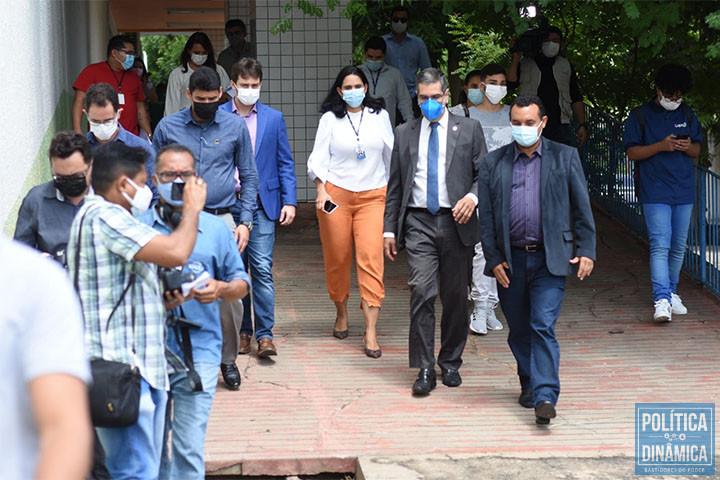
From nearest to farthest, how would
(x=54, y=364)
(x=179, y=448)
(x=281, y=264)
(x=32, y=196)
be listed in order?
(x=54, y=364) → (x=179, y=448) → (x=32, y=196) → (x=281, y=264)

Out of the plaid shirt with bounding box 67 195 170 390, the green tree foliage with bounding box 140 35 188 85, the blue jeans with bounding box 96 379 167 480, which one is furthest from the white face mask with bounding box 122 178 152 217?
the green tree foliage with bounding box 140 35 188 85

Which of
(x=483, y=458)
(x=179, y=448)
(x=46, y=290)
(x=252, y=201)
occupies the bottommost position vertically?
(x=483, y=458)

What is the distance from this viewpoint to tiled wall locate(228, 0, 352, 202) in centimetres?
1300

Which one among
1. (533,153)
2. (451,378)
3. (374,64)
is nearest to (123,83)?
(374,64)

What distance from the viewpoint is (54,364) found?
2.34 meters

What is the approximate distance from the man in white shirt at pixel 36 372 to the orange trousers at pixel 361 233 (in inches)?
222

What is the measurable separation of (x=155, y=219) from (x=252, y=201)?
245cm

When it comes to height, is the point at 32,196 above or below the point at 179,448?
above

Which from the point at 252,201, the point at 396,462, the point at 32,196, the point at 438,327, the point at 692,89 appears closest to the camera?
the point at 32,196

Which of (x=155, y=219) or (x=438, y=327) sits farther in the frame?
(x=438, y=327)

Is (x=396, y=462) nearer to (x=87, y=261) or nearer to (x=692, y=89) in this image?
(x=87, y=261)

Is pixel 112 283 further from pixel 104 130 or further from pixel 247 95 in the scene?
pixel 247 95

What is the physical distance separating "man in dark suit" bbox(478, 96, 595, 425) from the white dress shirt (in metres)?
1.31

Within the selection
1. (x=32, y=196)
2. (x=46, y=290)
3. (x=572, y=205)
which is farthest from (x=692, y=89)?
(x=46, y=290)
